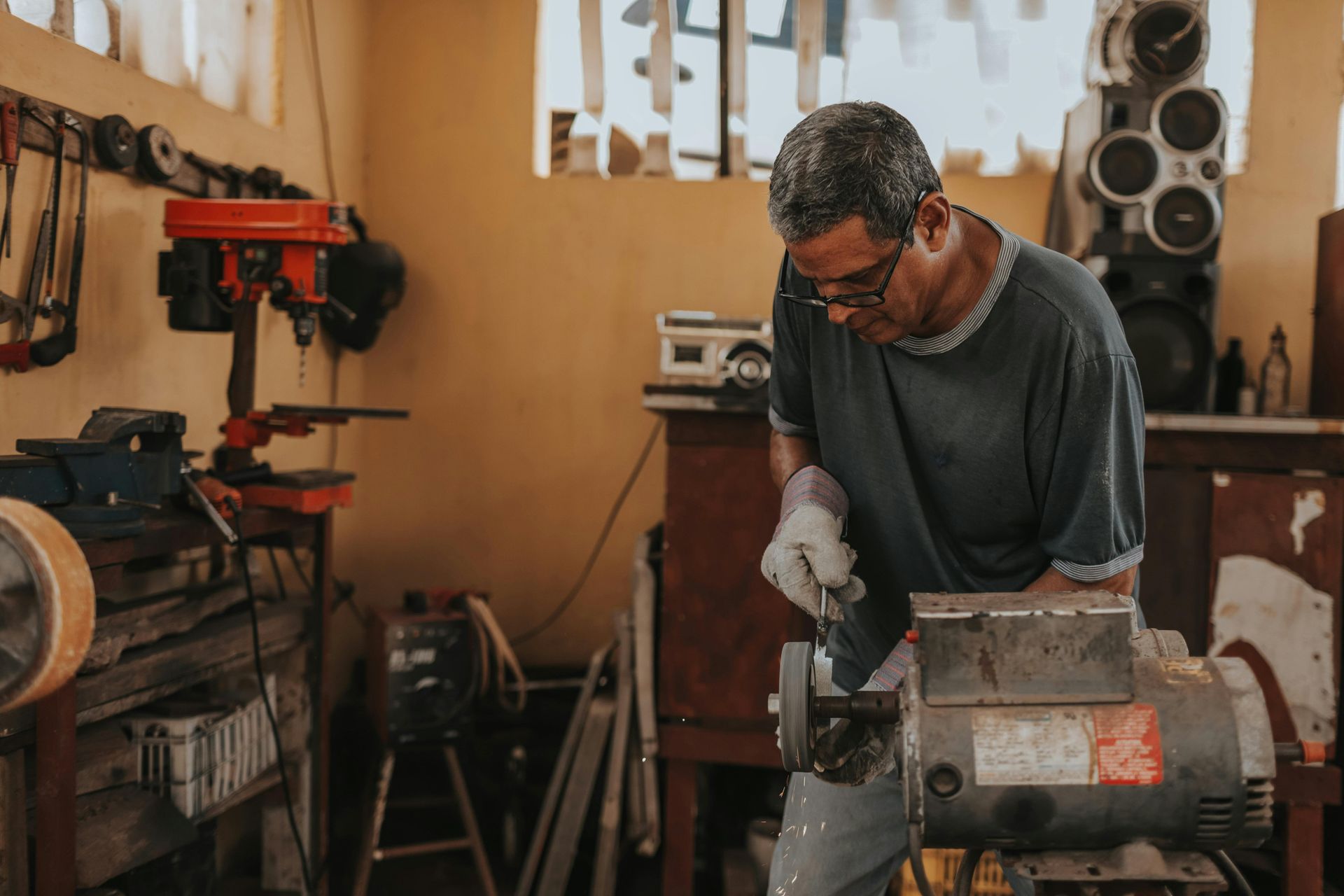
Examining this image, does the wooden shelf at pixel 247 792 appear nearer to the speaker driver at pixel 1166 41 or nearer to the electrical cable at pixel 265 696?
the electrical cable at pixel 265 696

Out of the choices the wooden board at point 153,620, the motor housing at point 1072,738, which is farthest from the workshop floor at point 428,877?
the motor housing at point 1072,738

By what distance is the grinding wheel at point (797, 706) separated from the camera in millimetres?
994

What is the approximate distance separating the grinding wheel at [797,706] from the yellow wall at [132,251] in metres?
1.60

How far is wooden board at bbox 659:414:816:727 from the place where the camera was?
2355mm

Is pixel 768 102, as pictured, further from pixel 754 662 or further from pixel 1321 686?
pixel 1321 686

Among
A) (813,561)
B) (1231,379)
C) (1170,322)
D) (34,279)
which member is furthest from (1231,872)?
(1231,379)

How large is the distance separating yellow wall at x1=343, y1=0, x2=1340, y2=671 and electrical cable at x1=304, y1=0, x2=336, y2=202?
265 mm

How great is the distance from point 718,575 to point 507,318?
134 centimetres

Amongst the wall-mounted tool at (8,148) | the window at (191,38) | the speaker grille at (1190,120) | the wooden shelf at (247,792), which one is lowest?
the wooden shelf at (247,792)

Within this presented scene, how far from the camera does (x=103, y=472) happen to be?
157 centimetres

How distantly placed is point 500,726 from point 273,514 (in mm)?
1093

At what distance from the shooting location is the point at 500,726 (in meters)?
2.90

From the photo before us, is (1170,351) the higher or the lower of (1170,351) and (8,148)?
the lower

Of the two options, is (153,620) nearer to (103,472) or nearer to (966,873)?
(103,472)
